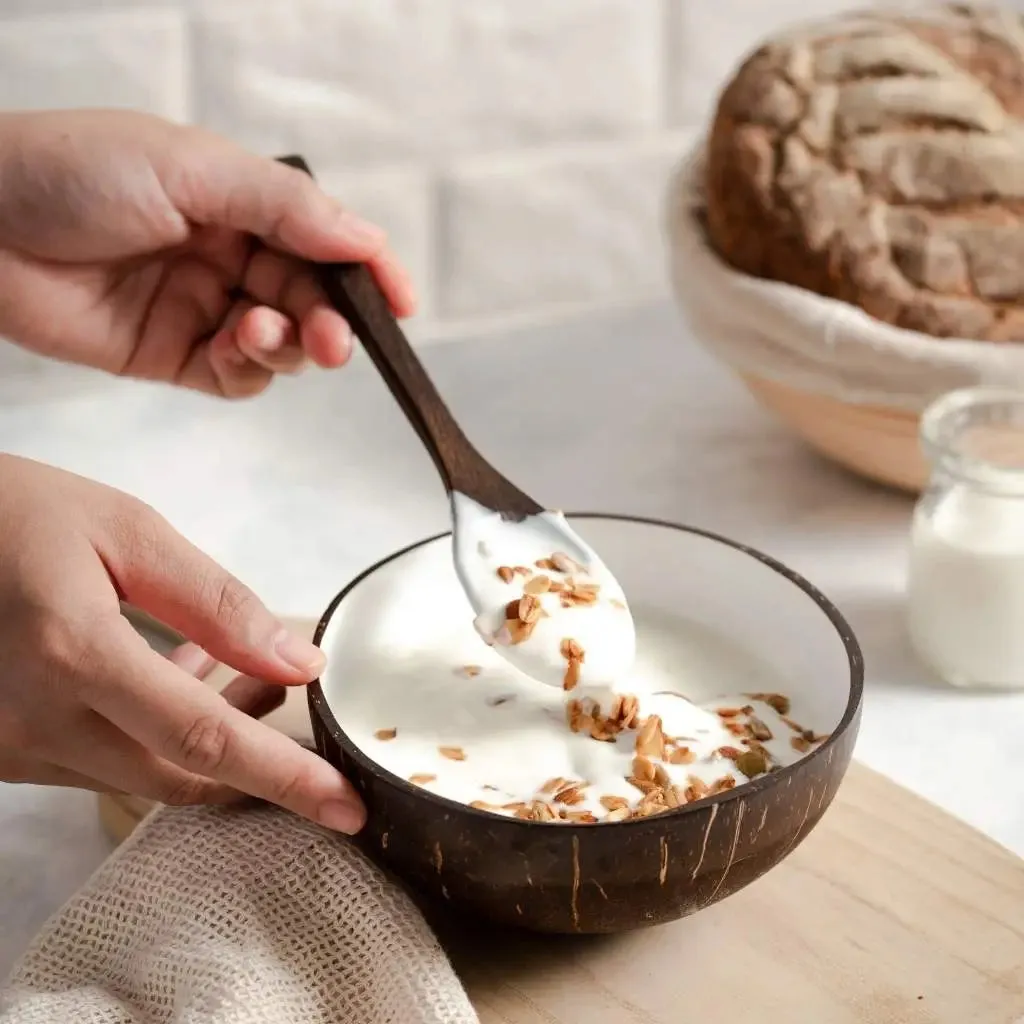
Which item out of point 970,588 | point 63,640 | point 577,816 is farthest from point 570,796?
point 970,588

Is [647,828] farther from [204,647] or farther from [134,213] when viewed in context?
[134,213]

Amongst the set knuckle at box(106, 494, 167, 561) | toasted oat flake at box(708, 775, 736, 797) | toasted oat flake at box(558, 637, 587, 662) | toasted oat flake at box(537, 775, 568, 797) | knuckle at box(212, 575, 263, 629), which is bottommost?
toasted oat flake at box(537, 775, 568, 797)

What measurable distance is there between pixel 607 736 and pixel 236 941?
0.59 feet

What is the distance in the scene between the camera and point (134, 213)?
0.91 metres

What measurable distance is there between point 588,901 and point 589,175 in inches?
35.2

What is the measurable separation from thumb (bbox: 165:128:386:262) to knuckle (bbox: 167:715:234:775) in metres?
0.35

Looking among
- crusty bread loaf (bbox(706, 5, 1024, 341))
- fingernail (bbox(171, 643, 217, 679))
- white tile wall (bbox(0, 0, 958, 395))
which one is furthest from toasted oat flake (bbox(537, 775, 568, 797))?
white tile wall (bbox(0, 0, 958, 395))

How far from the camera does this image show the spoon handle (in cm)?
79

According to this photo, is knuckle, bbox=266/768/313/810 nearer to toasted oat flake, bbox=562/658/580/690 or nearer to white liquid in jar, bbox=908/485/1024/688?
toasted oat flake, bbox=562/658/580/690

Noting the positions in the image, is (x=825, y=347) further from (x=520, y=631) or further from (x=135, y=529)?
(x=135, y=529)

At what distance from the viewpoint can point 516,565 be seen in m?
0.76

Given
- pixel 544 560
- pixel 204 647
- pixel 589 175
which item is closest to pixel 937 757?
pixel 544 560

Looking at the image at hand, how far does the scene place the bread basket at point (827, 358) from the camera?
938 millimetres

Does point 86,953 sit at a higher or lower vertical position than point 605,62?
lower
